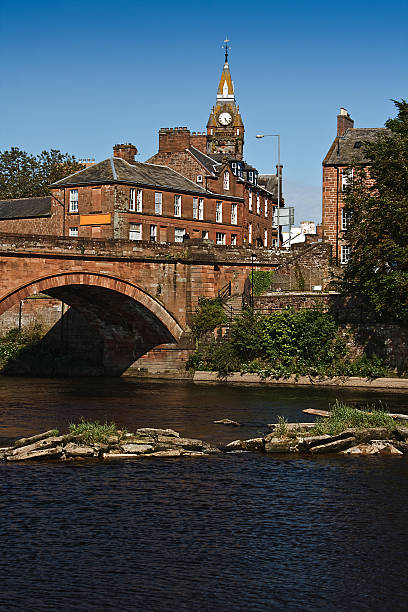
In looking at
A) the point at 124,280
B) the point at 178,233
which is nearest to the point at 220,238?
the point at 178,233

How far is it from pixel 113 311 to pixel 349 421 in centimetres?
2942

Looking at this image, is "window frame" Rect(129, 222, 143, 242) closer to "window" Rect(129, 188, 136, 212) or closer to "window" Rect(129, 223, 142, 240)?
"window" Rect(129, 223, 142, 240)

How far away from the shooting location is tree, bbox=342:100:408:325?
1734 inches

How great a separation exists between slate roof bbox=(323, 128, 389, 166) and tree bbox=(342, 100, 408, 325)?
21.4 meters

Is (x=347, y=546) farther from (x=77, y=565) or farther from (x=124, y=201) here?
(x=124, y=201)

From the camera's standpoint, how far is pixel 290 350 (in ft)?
163

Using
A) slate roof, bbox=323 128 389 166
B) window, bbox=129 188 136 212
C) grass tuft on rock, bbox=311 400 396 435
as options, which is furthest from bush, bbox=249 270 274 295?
grass tuft on rock, bbox=311 400 396 435

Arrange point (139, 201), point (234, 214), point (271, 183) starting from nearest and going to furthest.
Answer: point (139, 201) → point (234, 214) → point (271, 183)

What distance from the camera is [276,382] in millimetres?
48500

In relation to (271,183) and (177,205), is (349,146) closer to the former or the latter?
(177,205)

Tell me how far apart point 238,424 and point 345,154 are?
43065mm

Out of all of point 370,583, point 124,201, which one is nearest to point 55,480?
point 370,583

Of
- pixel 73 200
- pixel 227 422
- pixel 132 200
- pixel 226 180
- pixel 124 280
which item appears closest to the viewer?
pixel 227 422

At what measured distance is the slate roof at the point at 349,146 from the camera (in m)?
68.8
